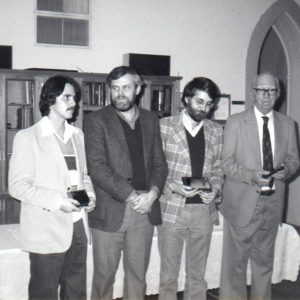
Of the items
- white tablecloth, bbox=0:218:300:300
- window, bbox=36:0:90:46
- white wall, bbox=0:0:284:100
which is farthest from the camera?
window, bbox=36:0:90:46

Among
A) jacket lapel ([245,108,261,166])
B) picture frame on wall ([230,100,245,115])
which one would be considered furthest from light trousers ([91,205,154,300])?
picture frame on wall ([230,100,245,115])

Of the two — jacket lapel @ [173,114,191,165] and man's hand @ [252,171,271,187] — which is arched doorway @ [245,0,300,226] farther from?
jacket lapel @ [173,114,191,165]

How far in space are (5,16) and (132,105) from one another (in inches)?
149

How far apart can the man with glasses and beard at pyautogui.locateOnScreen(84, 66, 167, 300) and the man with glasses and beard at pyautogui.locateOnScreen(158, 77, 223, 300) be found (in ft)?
0.51

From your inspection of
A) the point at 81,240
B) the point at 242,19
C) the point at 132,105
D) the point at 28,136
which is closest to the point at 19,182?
the point at 28,136

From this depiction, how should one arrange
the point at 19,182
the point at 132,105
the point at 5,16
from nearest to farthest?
the point at 19,182, the point at 132,105, the point at 5,16

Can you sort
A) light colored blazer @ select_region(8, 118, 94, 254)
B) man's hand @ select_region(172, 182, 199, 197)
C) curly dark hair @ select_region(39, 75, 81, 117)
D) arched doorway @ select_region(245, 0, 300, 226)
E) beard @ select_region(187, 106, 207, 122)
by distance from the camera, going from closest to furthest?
light colored blazer @ select_region(8, 118, 94, 254), curly dark hair @ select_region(39, 75, 81, 117), man's hand @ select_region(172, 182, 199, 197), beard @ select_region(187, 106, 207, 122), arched doorway @ select_region(245, 0, 300, 226)

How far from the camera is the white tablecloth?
310 centimetres

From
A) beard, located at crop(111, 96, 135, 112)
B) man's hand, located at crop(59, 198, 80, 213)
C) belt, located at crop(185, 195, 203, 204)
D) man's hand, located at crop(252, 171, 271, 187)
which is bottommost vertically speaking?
belt, located at crop(185, 195, 203, 204)

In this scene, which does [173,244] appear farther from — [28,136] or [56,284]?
[28,136]

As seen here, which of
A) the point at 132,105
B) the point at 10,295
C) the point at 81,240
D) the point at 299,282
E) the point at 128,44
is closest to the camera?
the point at 81,240

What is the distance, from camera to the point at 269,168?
315 cm

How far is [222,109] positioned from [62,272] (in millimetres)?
5013

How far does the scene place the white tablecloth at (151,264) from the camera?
3.10m
